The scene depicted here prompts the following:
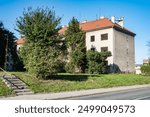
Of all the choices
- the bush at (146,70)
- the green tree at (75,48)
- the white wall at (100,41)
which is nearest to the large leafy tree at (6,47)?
the green tree at (75,48)

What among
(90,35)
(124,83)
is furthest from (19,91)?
(90,35)

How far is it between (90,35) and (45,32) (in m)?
28.6

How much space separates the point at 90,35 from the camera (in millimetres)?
53781

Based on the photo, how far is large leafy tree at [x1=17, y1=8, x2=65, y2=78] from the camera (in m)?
23.9

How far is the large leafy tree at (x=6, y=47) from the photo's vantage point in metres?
35.8

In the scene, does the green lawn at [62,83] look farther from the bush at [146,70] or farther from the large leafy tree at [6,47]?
the bush at [146,70]

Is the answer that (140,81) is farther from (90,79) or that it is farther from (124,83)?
(90,79)

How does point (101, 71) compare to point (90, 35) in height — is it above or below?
below

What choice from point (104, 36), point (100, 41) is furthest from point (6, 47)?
point (104, 36)

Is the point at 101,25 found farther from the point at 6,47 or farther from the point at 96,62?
the point at 6,47

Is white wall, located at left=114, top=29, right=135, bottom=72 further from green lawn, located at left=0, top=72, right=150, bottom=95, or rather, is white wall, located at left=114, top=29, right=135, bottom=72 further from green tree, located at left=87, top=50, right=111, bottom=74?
green lawn, located at left=0, top=72, right=150, bottom=95

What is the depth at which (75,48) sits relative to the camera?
4316 centimetres

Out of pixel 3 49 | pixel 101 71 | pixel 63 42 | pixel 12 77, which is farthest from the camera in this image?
pixel 101 71

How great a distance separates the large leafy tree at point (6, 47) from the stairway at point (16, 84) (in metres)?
11.7
